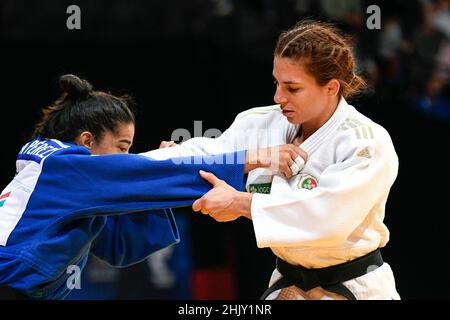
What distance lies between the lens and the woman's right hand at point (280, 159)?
3250mm

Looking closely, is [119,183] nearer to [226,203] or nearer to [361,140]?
[226,203]

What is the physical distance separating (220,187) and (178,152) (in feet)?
1.38

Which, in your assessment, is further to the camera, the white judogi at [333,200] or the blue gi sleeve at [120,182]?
the blue gi sleeve at [120,182]

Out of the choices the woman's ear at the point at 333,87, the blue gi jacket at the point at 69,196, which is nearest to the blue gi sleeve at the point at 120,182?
the blue gi jacket at the point at 69,196

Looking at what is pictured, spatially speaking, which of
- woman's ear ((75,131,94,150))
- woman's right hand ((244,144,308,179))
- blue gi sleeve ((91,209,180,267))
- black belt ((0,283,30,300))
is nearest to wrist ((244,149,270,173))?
woman's right hand ((244,144,308,179))

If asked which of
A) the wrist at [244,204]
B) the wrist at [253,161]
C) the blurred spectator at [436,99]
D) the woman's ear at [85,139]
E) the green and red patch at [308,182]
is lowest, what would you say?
the blurred spectator at [436,99]

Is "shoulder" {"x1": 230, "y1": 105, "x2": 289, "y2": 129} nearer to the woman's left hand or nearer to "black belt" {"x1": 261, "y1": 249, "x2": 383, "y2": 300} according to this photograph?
the woman's left hand

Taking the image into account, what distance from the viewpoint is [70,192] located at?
3.31 metres

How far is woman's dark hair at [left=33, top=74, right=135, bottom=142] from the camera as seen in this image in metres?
3.56

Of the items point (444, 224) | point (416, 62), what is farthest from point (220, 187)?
point (416, 62)

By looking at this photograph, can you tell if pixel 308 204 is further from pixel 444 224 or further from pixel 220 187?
pixel 444 224

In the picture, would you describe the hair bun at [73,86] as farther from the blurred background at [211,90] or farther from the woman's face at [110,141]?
the blurred background at [211,90]

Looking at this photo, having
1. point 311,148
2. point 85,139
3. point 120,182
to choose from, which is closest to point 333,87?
point 311,148

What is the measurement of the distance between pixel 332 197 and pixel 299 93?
1.56 ft
